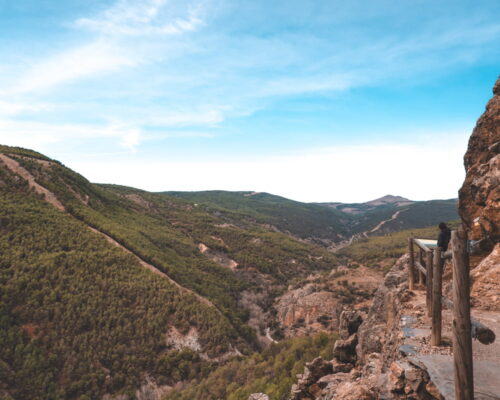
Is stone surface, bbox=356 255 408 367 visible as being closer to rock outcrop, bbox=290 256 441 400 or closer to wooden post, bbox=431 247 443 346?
rock outcrop, bbox=290 256 441 400

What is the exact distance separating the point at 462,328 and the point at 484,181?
9.67 m

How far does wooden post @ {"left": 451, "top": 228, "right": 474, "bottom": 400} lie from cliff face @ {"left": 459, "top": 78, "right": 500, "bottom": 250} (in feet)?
24.9

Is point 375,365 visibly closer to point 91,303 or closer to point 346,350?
point 346,350

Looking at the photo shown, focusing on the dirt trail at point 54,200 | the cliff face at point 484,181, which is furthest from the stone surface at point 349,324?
the dirt trail at point 54,200

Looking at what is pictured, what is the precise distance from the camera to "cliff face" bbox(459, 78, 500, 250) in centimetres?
1112

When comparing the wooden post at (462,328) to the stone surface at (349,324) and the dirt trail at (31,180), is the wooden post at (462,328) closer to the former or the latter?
the stone surface at (349,324)

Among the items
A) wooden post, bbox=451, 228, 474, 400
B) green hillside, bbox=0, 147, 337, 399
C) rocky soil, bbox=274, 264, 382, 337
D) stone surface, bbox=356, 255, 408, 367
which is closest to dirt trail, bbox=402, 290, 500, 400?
wooden post, bbox=451, 228, 474, 400

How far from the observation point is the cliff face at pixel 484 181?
11125mm

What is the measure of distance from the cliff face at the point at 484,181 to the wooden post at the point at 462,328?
7578 millimetres

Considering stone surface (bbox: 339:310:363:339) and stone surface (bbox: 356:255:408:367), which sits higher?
stone surface (bbox: 356:255:408:367)

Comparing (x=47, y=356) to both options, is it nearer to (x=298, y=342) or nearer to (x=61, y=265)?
(x=61, y=265)

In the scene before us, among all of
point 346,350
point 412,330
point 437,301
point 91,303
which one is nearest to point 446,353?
point 437,301

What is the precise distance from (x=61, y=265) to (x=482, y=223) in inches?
2270

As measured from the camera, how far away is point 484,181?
11.5m
